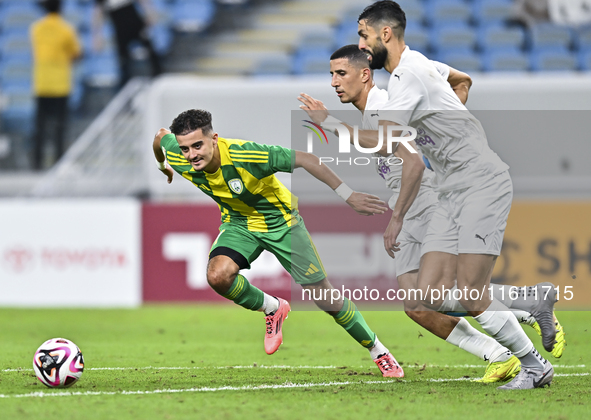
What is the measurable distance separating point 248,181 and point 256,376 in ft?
4.25

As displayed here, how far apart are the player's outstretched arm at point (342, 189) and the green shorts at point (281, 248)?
2.02ft

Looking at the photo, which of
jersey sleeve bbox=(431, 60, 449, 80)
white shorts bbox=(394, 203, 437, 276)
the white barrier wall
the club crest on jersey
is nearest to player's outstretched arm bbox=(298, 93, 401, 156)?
white shorts bbox=(394, 203, 437, 276)

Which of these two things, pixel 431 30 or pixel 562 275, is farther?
pixel 431 30

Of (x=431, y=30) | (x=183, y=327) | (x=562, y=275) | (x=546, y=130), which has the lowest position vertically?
(x=183, y=327)

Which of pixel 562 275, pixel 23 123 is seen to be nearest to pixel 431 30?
pixel 562 275

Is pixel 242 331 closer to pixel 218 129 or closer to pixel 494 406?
pixel 218 129

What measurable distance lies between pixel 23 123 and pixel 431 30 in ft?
21.5

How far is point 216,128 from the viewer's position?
10.3 m

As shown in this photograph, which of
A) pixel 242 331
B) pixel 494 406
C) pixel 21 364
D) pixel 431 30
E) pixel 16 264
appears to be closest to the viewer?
pixel 494 406

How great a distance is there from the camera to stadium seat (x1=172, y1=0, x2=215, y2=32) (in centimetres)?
1338

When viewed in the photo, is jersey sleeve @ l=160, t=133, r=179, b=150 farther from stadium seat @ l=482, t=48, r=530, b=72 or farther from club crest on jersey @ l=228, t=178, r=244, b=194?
stadium seat @ l=482, t=48, r=530, b=72

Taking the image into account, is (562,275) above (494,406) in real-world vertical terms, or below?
below

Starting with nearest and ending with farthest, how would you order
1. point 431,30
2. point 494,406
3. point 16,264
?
point 494,406
point 16,264
point 431,30

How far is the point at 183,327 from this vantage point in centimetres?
855
